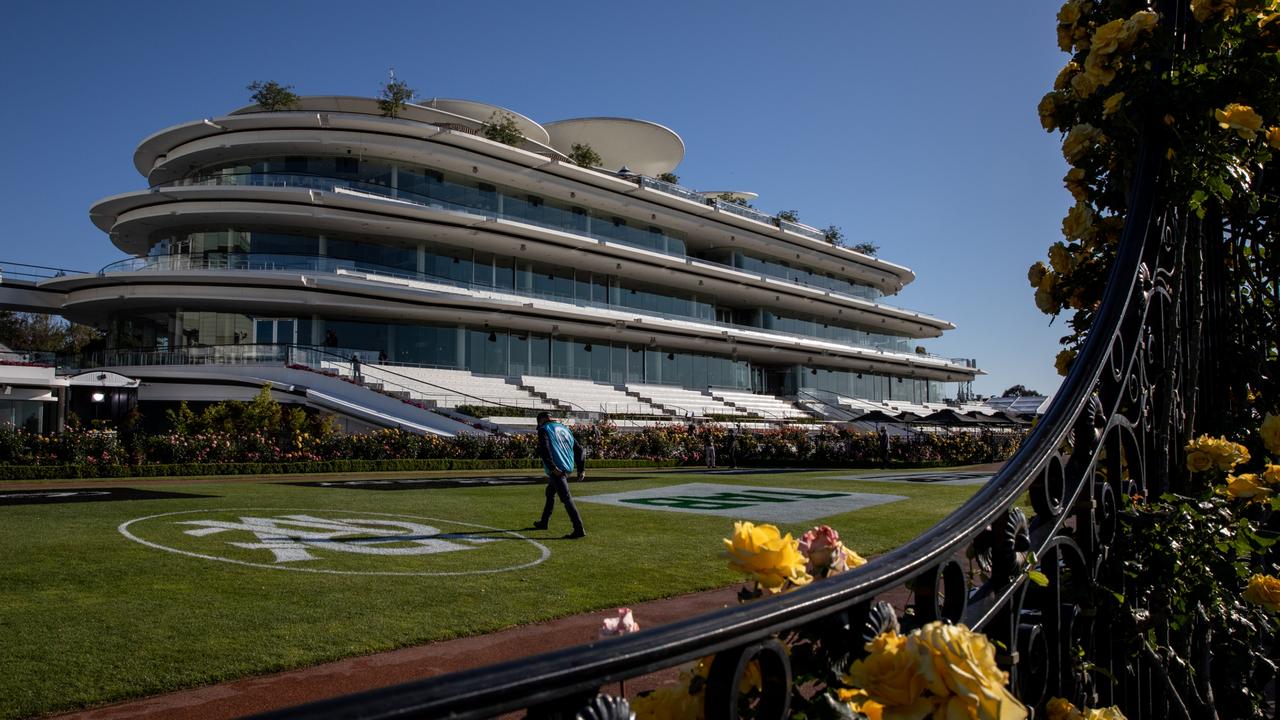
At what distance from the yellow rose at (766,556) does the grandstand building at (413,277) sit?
110 feet

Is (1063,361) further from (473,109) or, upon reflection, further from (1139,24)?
(473,109)

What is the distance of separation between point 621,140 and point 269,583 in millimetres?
63699

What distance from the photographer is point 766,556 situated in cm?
182

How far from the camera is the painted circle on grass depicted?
32.0 feet

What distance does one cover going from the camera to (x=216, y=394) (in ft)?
119

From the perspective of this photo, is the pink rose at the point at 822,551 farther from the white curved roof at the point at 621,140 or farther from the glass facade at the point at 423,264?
the white curved roof at the point at 621,140

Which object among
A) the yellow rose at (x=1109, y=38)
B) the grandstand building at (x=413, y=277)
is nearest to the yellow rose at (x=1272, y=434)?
the yellow rose at (x=1109, y=38)

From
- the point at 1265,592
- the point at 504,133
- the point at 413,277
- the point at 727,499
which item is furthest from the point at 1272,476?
the point at 504,133

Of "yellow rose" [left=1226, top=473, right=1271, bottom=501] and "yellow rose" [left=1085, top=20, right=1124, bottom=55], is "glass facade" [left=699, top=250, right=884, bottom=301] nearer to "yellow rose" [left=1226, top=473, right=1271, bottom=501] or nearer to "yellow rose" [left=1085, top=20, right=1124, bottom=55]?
"yellow rose" [left=1085, top=20, right=1124, bottom=55]

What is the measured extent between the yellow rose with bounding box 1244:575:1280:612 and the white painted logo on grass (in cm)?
1147

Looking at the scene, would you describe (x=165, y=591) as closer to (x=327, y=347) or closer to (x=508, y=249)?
(x=327, y=347)

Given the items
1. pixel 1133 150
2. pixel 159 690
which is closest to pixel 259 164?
pixel 159 690

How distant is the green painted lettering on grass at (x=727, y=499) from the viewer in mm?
17219

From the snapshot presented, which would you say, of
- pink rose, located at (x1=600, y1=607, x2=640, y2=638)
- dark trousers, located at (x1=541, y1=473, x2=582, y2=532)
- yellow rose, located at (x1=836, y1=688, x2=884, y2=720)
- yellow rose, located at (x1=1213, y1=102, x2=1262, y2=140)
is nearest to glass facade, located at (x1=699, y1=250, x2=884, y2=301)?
dark trousers, located at (x1=541, y1=473, x2=582, y2=532)
